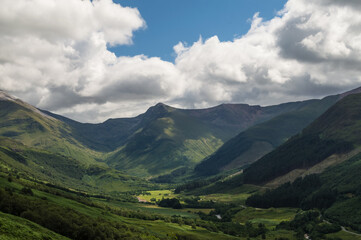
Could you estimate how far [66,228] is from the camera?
320 feet

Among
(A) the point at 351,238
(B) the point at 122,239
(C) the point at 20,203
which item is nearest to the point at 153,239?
(B) the point at 122,239

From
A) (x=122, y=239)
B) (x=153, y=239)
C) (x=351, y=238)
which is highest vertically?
(x=122, y=239)

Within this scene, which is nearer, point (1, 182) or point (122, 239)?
point (122, 239)

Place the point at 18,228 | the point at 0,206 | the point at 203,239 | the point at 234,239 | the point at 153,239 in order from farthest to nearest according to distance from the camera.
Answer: the point at 234,239 → the point at 203,239 → the point at 153,239 → the point at 0,206 → the point at 18,228

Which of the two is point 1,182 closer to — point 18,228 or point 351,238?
point 18,228

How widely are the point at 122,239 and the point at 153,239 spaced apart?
32.1 m

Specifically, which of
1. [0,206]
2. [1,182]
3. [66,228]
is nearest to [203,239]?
[66,228]

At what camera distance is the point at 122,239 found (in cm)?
10894

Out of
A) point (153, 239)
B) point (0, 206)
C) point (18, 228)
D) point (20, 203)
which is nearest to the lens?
point (18, 228)

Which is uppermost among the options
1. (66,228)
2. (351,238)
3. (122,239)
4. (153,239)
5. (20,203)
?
(20,203)

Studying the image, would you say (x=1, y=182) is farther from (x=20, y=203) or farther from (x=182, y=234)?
(x=182, y=234)

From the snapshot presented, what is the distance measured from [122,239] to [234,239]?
111m

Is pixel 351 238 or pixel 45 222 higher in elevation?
pixel 45 222

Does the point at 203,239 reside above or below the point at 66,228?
below
